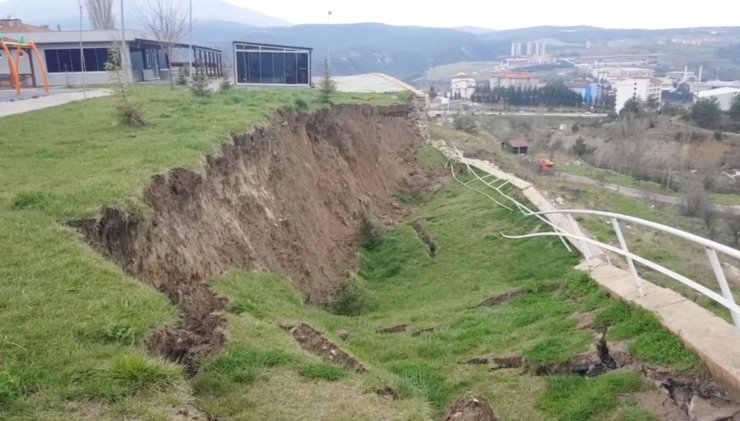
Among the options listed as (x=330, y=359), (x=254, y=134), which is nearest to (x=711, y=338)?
(x=330, y=359)

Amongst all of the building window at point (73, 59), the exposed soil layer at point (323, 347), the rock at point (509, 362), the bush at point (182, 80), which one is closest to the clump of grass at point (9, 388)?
the exposed soil layer at point (323, 347)

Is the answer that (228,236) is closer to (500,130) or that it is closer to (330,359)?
(330,359)

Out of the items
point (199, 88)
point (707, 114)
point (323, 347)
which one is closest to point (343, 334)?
point (323, 347)

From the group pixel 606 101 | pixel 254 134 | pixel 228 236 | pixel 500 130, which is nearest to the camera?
pixel 228 236

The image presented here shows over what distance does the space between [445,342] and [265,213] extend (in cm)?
789

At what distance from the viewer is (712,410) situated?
18.6ft

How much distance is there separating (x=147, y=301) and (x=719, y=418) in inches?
234

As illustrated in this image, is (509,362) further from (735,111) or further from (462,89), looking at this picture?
(462,89)

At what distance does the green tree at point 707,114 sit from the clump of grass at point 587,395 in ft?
248

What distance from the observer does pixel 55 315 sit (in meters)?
6.19

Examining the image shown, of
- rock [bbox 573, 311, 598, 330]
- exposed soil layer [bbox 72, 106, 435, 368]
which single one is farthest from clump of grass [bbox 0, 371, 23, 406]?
rock [bbox 573, 311, 598, 330]

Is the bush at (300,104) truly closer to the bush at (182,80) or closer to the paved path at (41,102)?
the paved path at (41,102)

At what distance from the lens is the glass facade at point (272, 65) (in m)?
39.5

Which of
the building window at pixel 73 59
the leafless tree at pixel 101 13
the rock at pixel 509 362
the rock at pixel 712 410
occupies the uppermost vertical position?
the leafless tree at pixel 101 13
